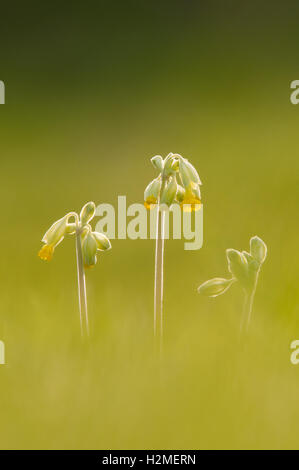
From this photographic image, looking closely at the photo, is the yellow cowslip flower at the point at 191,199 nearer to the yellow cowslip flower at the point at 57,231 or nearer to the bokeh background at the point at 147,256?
the bokeh background at the point at 147,256

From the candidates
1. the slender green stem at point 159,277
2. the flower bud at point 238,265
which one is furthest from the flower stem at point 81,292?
the flower bud at point 238,265

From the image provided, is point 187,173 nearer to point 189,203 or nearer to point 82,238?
point 189,203

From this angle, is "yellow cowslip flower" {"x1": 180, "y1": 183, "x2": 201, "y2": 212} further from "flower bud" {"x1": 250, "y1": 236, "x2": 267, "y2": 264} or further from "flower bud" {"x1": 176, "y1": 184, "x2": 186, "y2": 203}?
"flower bud" {"x1": 250, "y1": 236, "x2": 267, "y2": 264}

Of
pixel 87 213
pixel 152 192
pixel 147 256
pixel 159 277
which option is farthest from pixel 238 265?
pixel 147 256

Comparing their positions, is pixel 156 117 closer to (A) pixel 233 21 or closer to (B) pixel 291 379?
(A) pixel 233 21
